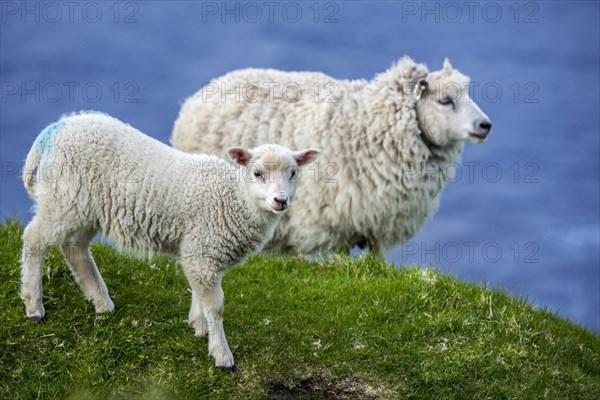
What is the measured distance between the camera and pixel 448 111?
1096 centimetres

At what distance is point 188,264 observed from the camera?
7.36 metres

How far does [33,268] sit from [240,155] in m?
2.00

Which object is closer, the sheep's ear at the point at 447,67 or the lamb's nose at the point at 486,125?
the lamb's nose at the point at 486,125

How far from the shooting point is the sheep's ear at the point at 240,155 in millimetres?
7129

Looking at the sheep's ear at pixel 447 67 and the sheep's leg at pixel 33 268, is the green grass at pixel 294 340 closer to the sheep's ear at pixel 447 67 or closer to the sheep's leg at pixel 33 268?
the sheep's leg at pixel 33 268

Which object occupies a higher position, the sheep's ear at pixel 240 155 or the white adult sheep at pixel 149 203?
the sheep's ear at pixel 240 155

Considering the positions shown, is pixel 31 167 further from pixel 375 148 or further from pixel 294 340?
pixel 375 148

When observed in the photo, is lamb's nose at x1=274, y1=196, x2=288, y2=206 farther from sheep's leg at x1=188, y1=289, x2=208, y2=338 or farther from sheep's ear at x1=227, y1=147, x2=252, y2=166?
sheep's leg at x1=188, y1=289, x2=208, y2=338

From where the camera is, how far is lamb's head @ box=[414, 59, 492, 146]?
10828 millimetres

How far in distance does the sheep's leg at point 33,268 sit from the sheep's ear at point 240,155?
5.53 feet

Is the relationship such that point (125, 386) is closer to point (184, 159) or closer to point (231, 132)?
point (184, 159)

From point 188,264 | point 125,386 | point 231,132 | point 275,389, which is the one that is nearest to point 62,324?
point 125,386

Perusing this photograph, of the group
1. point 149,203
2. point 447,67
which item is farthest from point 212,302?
point 447,67

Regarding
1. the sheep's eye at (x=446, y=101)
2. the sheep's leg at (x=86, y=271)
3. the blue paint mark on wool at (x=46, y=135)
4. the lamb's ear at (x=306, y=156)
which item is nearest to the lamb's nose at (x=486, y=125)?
the sheep's eye at (x=446, y=101)
